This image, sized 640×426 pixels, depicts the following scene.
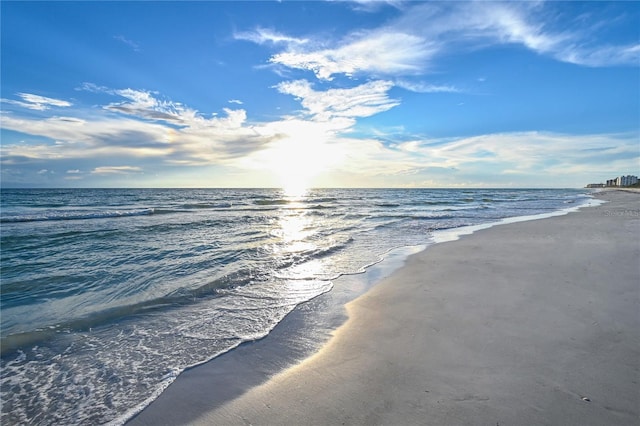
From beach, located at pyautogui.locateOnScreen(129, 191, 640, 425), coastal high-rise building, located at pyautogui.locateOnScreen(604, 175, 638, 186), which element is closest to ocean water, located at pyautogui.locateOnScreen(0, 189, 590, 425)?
beach, located at pyautogui.locateOnScreen(129, 191, 640, 425)

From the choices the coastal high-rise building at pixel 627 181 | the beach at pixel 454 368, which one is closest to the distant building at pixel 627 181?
the coastal high-rise building at pixel 627 181

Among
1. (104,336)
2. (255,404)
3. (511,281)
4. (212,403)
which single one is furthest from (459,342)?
(104,336)

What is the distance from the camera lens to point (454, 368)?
327 centimetres

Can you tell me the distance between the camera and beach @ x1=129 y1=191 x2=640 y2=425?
2652 mm

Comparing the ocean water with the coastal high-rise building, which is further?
the coastal high-rise building

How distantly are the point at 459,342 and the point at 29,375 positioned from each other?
16.5ft

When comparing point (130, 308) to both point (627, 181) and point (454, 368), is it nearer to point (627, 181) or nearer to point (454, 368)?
point (454, 368)

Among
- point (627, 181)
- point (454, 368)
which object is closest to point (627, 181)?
point (627, 181)

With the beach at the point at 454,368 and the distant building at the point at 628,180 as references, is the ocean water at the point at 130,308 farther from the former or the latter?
the distant building at the point at 628,180

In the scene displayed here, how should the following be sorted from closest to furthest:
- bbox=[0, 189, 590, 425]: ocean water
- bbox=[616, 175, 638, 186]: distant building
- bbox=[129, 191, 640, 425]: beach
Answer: bbox=[129, 191, 640, 425]: beach < bbox=[0, 189, 590, 425]: ocean water < bbox=[616, 175, 638, 186]: distant building

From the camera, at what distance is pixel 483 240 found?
38.5 ft

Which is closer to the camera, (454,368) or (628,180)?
(454,368)

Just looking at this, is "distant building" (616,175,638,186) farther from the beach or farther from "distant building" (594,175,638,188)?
the beach

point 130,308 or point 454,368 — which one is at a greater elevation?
point 454,368
